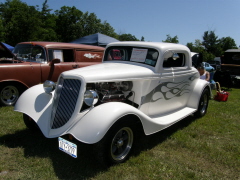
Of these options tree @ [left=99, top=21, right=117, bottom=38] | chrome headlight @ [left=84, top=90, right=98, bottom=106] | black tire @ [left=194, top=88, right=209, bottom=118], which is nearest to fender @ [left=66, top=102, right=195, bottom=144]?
chrome headlight @ [left=84, top=90, right=98, bottom=106]

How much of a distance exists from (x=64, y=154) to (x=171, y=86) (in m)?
2.31

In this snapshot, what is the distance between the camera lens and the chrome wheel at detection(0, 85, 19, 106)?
217 inches

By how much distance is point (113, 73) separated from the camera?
3.25m

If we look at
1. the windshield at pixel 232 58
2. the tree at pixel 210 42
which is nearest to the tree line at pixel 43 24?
the windshield at pixel 232 58

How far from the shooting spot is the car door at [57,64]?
19.9 ft

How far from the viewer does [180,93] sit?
4.56 m

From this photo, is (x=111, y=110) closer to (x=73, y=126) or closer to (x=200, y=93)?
(x=73, y=126)

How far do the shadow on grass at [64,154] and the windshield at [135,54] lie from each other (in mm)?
1429

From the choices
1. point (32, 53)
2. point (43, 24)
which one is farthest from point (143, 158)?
point (43, 24)

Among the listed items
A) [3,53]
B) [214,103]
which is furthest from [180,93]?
[3,53]

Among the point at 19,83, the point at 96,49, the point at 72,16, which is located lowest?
the point at 19,83

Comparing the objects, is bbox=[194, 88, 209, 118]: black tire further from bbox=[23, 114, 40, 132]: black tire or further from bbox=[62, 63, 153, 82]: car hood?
bbox=[23, 114, 40, 132]: black tire

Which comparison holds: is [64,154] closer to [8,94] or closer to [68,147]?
[68,147]

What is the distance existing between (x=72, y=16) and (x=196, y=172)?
33.6m
